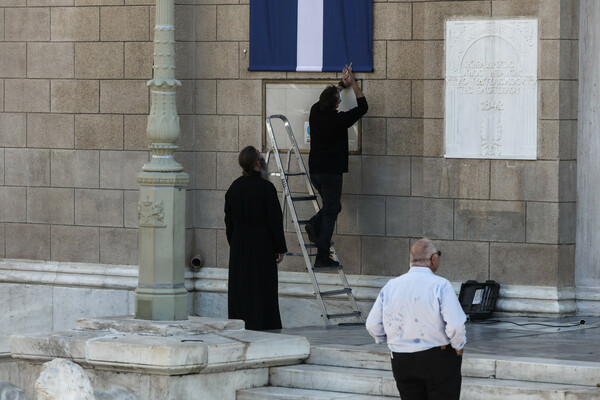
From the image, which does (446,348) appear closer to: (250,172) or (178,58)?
(250,172)

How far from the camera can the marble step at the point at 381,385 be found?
839cm

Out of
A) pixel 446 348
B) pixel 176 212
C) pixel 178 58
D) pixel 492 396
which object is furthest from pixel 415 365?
pixel 178 58

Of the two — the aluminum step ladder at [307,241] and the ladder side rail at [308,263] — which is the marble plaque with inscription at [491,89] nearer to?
the aluminum step ladder at [307,241]

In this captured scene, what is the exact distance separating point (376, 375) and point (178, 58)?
5120 mm

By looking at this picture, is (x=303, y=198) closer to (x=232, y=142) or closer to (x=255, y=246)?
(x=255, y=246)

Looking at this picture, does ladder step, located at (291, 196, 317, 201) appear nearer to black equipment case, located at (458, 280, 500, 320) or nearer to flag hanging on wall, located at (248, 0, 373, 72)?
flag hanging on wall, located at (248, 0, 373, 72)

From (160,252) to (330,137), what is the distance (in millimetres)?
2508

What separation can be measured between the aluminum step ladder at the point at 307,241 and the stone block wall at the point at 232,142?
1.27ft

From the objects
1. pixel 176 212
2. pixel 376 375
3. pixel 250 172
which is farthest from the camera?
pixel 250 172

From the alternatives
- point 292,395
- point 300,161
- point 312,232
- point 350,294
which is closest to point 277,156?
point 300,161

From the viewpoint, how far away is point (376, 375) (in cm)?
915

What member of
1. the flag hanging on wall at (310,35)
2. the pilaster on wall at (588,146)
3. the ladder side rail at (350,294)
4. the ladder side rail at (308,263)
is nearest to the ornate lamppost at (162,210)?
the ladder side rail at (308,263)

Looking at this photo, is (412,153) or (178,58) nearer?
(412,153)

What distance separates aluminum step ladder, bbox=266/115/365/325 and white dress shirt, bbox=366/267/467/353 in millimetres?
4553
